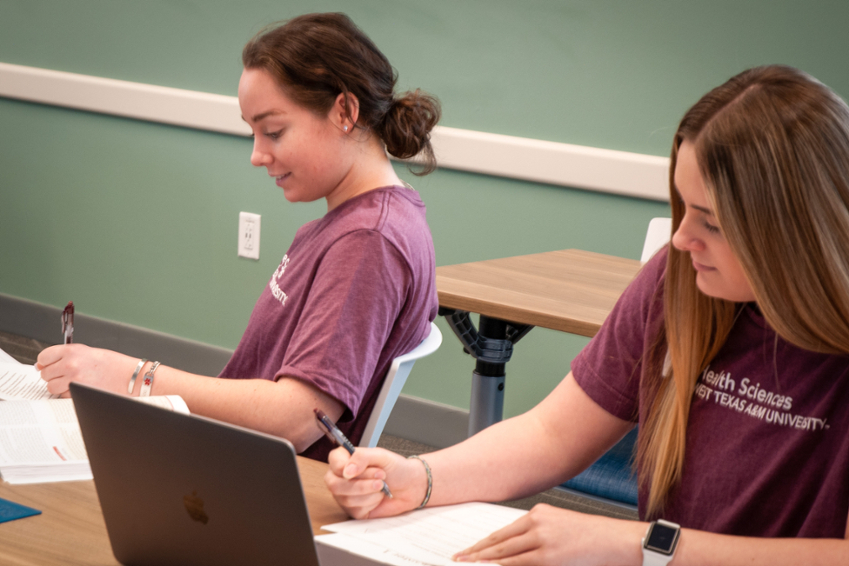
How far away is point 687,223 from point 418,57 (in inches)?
78.5

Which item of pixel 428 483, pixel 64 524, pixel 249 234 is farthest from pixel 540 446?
pixel 249 234

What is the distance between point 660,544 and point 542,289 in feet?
3.39

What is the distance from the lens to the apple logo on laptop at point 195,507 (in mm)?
723

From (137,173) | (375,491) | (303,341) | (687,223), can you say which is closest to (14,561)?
(375,491)

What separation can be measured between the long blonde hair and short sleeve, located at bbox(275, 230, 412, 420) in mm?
481

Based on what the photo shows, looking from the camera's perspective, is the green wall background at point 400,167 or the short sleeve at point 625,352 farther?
the green wall background at point 400,167

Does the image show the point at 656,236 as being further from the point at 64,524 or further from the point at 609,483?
the point at 64,524

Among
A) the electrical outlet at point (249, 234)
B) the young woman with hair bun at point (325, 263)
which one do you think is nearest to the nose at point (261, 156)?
the young woman with hair bun at point (325, 263)

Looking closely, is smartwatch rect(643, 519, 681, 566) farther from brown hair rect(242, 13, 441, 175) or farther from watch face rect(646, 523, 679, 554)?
brown hair rect(242, 13, 441, 175)

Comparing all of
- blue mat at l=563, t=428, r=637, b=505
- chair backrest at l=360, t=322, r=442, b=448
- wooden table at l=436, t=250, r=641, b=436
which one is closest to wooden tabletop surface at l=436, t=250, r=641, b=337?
wooden table at l=436, t=250, r=641, b=436

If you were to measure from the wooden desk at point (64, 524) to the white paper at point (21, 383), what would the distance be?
0.88ft

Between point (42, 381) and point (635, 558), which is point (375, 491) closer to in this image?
point (635, 558)

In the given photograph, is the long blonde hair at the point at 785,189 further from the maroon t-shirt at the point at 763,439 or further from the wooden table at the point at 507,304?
the wooden table at the point at 507,304

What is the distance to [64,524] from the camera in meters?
0.88
